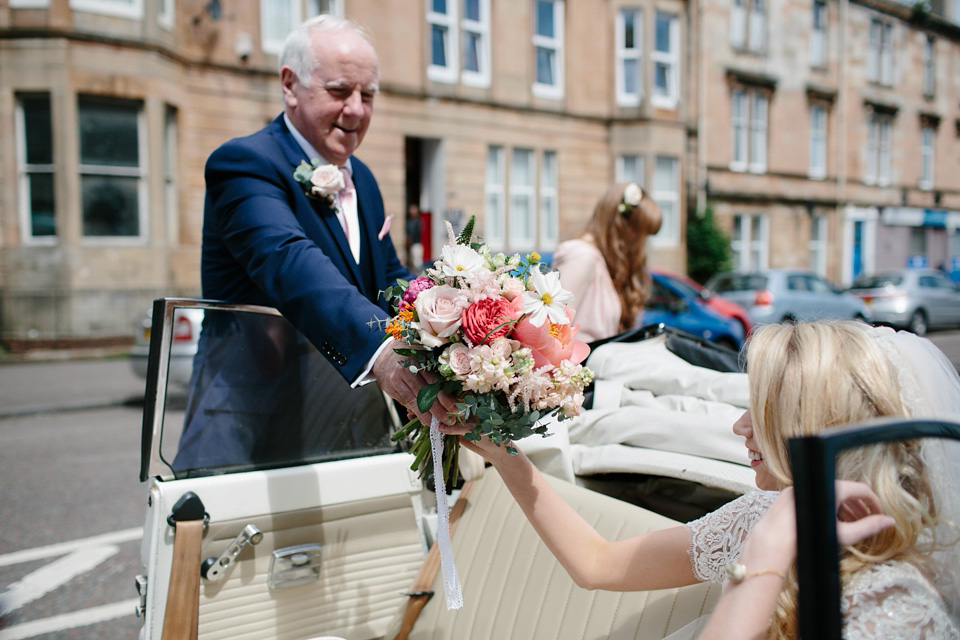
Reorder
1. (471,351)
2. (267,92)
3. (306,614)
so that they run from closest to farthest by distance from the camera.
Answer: (471,351), (306,614), (267,92)

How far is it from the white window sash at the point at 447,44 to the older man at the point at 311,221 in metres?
16.0

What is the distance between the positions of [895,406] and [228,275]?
5.98ft

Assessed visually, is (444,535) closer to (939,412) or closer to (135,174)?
(939,412)

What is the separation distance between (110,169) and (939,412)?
14.6 meters

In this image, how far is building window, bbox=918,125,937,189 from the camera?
99.6 ft

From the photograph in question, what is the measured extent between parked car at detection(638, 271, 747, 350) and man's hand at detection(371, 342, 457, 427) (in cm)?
834

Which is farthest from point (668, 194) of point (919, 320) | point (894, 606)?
point (894, 606)

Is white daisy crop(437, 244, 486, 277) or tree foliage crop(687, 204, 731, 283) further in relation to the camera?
tree foliage crop(687, 204, 731, 283)

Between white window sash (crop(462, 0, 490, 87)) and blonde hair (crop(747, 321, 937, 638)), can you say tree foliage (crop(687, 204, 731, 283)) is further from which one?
blonde hair (crop(747, 321, 937, 638))

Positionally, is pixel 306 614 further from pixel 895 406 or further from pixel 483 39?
pixel 483 39

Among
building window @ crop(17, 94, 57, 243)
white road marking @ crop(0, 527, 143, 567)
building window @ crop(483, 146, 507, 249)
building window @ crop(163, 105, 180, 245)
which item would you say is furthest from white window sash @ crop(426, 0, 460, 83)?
white road marking @ crop(0, 527, 143, 567)

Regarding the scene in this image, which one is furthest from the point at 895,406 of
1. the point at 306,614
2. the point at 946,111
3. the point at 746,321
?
the point at 946,111

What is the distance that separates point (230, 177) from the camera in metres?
2.14

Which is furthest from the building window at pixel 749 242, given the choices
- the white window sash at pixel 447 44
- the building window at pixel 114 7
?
the building window at pixel 114 7
